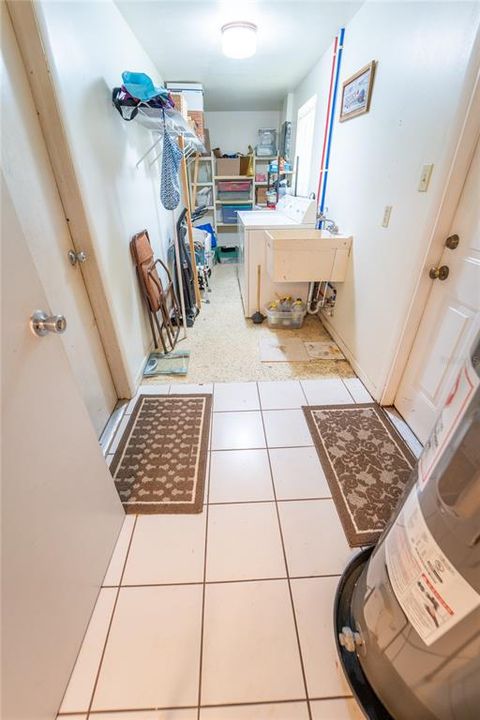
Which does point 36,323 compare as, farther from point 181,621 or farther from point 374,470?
point 374,470

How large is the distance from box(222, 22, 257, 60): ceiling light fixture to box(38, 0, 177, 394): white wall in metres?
0.70

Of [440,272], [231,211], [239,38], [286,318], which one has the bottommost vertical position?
[286,318]

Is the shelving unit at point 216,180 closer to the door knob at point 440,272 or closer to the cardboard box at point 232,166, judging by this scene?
the cardboard box at point 232,166

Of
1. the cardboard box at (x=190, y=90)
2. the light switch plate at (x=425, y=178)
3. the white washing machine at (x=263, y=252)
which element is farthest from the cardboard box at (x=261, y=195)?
the light switch plate at (x=425, y=178)

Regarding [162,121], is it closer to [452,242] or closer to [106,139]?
[106,139]

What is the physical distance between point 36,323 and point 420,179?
1.76 m

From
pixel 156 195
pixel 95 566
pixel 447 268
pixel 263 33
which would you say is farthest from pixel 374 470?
pixel 263 33

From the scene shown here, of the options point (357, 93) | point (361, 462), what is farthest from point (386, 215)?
point (361, 462)

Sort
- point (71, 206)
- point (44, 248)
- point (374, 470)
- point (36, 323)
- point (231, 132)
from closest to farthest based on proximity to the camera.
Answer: point (36, 323), point (44, 248), point (71, 206), point (374, 470), point (231, 132)

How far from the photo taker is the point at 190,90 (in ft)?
11.2

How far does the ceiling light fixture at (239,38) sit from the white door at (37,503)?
2430 mm

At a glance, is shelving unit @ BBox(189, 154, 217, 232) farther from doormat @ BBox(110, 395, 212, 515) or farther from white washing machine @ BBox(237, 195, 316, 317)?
doormat @ BBox(110, 395, 212, 515)

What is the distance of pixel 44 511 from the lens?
0.79 meters

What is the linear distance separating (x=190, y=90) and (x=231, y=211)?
6.20 feet
